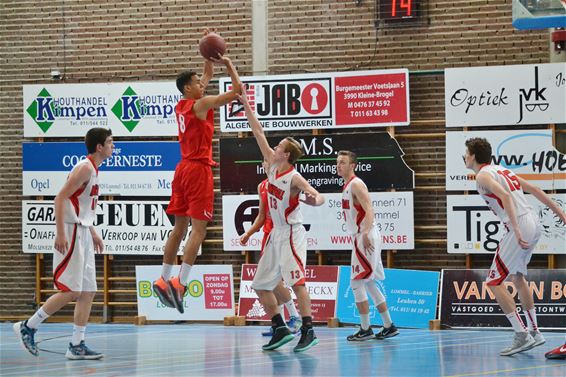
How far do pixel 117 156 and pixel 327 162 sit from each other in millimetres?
3542

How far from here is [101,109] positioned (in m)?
17.7

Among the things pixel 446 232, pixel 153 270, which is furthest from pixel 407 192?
pixel 153 270

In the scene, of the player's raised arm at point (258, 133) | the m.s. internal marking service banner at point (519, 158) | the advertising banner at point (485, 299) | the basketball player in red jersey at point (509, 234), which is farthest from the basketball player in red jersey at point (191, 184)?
the m.s. internal marking service banner at point (519, 158)

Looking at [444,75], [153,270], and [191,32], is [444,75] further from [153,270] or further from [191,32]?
[153,270]

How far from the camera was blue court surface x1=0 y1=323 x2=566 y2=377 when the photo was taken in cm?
937

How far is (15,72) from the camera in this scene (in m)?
18.3

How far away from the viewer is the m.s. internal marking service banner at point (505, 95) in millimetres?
15430

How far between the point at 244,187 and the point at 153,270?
198 cm

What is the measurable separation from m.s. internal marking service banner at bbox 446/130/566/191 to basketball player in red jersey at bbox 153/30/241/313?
6.31 m

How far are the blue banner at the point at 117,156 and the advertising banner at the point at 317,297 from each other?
2513 mm

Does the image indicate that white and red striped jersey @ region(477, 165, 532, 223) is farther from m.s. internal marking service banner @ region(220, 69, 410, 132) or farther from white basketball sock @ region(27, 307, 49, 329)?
m.s. internal marking service banner @ region(220, 69, 410, 132)

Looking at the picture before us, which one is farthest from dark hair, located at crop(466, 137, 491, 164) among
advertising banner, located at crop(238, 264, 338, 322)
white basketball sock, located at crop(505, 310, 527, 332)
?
advertising banner, located at crop(238, 264, 338, 322)

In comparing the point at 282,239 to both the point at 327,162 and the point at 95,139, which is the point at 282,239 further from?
the point at 327,162

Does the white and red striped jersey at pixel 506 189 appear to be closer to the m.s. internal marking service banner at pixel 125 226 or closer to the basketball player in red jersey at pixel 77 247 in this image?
the basketball player in red jersey at pixel 77 247
